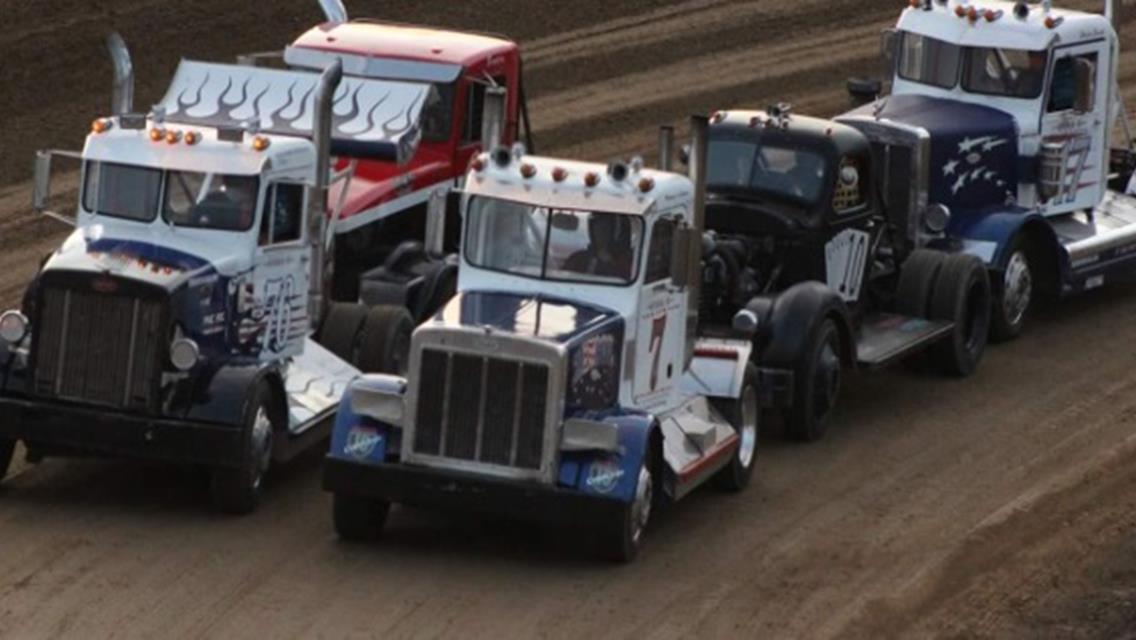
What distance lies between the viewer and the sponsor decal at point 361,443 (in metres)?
19.2

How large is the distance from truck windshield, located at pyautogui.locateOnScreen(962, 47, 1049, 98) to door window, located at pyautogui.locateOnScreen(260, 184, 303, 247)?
8120mm

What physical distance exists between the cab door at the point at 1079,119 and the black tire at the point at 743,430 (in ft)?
21.4

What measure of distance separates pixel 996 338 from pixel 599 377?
7.39 meters

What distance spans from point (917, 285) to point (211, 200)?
6.40 metres

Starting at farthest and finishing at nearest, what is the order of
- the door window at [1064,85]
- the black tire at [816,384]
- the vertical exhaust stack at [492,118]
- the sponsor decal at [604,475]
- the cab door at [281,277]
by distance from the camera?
1. the door window at [1064,85]
2. the black tire at [816,384]
3. the vertical exhaust stack at [492,118]
4. the cab door at [281,277]
5. the sponsor decal at [604,475]

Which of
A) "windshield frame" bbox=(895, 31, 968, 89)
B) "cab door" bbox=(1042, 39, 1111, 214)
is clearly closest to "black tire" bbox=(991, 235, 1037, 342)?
"cab door" bbox=(1042, 39, 1111, 214)

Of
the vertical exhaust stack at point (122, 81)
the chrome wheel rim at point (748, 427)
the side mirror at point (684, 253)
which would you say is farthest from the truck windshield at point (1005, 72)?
the vertical exhaust stack at point (122, 81)

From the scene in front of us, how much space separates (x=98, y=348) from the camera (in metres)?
20.0

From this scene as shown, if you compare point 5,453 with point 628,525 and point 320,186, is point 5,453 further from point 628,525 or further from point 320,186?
point 628,525

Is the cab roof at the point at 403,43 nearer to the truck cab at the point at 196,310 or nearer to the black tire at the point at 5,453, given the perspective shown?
the truck cab at the point at 196,310

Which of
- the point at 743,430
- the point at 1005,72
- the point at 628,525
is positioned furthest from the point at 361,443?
the point at 1005,72

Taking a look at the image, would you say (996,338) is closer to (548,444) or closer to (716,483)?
(716,483)

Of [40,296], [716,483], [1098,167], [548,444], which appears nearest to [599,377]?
[548,444]

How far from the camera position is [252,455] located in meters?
20.0
